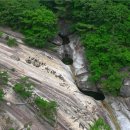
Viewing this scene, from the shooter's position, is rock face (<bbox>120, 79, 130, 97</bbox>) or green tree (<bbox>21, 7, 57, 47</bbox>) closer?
rock face (<bbox>120, 79, 130, 97</bbox>)

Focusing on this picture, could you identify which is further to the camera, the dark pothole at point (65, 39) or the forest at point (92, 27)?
the dark pothole at point (65, 39)

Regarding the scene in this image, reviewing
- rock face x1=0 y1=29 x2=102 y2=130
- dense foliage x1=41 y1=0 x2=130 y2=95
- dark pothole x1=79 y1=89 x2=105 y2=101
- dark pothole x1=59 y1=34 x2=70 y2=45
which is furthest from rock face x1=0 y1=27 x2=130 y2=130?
dark pothole x1=59 y1=34 x2=70 y2=45

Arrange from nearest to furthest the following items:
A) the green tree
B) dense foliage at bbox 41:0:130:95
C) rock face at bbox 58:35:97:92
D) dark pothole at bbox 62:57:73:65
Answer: dense foliage at bbox 41:0:130:95 < rock face at bbox 58:35:97:92 < the green tree < dark pothole at bbox 62:57:73:65

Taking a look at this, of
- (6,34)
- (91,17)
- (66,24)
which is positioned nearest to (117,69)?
(91,17)

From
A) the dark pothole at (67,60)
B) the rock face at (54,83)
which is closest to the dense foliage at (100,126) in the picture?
the rock face at (54,83)

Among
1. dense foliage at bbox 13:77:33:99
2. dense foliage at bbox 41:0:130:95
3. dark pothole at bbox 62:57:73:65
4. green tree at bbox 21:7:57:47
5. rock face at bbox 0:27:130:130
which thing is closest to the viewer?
rock face at bbox 0:27:130:130

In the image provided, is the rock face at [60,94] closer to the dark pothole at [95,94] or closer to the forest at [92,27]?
the dark pothole at [95,94]

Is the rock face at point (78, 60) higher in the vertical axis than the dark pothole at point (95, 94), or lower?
higher

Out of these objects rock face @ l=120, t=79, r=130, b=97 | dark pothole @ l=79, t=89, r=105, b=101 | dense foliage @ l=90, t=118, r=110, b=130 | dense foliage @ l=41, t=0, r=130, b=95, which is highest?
dense foliage @ l=41, t=0, r=130, b=95

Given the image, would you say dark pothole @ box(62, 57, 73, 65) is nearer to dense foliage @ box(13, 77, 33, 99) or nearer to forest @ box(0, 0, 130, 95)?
forest @ box(0, 0, 130, 95)

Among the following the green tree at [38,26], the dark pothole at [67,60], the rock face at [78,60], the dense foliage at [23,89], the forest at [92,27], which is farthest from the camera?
the dark pothole at [67,60]
